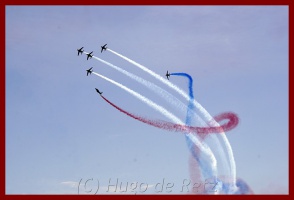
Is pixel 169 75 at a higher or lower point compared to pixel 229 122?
higher

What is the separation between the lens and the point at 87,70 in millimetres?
120000

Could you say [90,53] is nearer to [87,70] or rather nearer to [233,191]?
[87,70]

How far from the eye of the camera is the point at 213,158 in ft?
356

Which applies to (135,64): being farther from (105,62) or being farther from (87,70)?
(87,70)

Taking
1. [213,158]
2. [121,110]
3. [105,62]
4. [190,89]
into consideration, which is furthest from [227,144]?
[105,62]

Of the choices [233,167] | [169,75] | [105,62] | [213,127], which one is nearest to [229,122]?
[213,127]

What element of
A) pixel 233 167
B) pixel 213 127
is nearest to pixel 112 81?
pixel 213 127

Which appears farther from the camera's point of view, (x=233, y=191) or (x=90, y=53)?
(x=90, y=53)

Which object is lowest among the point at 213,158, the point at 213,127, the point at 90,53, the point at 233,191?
the point at 233,191

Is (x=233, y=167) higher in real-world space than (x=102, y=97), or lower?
lower

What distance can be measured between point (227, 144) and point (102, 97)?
115 feet

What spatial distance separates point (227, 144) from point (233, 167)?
6.06m

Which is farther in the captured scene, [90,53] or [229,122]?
[90,53]

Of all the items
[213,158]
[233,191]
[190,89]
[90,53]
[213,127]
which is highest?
[90,53]
